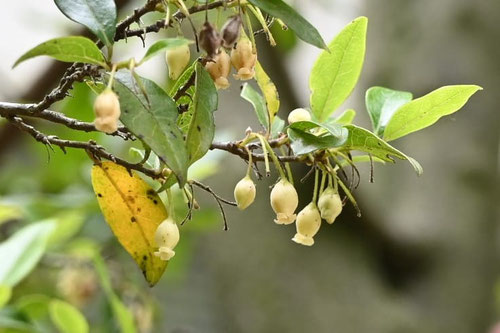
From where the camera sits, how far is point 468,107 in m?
1.28

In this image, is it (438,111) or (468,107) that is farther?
(468,107)

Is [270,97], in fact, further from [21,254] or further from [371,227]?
[371,227]

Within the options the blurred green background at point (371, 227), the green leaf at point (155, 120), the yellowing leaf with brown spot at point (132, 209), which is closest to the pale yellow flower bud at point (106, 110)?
the green leaf at point (155, 120)

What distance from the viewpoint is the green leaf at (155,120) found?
336mm

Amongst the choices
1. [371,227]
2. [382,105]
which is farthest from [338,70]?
[371,227]

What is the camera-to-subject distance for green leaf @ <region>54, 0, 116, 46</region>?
362 millimetres

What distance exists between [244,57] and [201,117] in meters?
0.04

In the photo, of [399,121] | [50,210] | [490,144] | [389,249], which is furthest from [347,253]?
[399,121]

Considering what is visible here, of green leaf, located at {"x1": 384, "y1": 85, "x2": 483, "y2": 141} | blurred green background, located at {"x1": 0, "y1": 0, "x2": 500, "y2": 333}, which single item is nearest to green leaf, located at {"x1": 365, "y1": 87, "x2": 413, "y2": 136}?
green leaf, located at {"x1": 384, "y1": 85, "x2": 483, "y2": 141}

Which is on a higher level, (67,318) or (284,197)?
(284,197)

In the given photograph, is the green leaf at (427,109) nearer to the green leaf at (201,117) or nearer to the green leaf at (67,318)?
the green leaf at (201,117)

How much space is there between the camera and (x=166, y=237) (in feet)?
1.34

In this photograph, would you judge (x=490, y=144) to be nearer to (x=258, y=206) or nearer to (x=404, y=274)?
(x=404, y=274)

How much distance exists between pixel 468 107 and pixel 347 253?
1.03 feet
